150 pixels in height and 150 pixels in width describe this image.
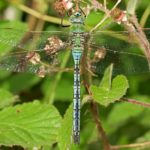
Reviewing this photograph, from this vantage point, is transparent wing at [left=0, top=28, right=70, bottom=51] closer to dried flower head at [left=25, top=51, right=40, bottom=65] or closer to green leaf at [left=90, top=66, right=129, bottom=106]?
dried flower head at [left=25, top=51, right=40, bottom=65]

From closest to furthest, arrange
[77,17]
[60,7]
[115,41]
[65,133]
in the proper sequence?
[65,133] < [60,7] < [77,17] < [115,41]

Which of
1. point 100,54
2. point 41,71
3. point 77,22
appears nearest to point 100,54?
point 100,54

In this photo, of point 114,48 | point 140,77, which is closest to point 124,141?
point 140,77

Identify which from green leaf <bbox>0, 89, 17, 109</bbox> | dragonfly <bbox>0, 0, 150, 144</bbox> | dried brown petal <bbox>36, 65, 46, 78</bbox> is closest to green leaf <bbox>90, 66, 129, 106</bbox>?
dragonfly <bbox>0, 0, 150, 144</bbox>

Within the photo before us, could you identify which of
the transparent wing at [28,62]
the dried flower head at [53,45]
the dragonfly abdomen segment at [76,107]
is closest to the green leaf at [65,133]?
the dragonfly abdomen segment at [76,107]

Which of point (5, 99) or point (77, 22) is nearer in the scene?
point (77, 22)

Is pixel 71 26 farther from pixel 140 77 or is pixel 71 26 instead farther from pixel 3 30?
pixel 140 77

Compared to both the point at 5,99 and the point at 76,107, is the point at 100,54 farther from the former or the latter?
the point at 5,99
